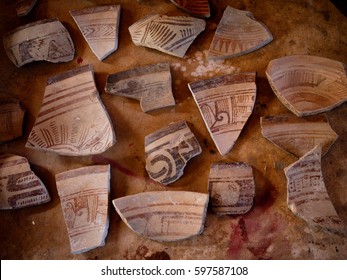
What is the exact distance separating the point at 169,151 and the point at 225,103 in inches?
10.6

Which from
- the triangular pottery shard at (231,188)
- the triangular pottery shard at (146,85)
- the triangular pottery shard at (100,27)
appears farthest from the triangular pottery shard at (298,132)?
the triangular pottery shard at (100,27)

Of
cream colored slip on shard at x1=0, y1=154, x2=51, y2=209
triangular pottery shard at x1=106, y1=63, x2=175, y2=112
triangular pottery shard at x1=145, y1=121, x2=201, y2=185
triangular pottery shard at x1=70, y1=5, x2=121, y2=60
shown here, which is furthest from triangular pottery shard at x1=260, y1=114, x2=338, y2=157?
cream colored slip on shard at x1=0, y1=154, x2=51, y2=209

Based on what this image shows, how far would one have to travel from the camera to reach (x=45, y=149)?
1515 mm

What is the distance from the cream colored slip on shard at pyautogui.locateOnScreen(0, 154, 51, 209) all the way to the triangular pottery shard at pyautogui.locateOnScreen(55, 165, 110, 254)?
70 mm

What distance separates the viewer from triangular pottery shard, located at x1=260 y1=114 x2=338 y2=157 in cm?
148

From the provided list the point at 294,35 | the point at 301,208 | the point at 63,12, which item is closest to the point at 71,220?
the point at 301,208

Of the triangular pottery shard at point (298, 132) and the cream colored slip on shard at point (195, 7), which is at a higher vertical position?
the cream colored slip on shard at point (195, 7)

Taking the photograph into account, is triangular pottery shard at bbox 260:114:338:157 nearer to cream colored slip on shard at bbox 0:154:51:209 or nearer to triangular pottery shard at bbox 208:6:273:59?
triangular pottery shard at bbox 208:6:273:59

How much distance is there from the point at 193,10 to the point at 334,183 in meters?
0.85

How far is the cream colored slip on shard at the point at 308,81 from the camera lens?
1.54 m

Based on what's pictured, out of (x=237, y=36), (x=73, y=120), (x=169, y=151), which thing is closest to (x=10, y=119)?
(x=73, y=120)

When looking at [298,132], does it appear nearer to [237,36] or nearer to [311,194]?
[311,194]

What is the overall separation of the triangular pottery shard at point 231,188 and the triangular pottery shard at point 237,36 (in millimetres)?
450

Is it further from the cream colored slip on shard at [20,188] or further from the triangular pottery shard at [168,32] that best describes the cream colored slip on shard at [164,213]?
the triangular pottery shard at [168,32]
